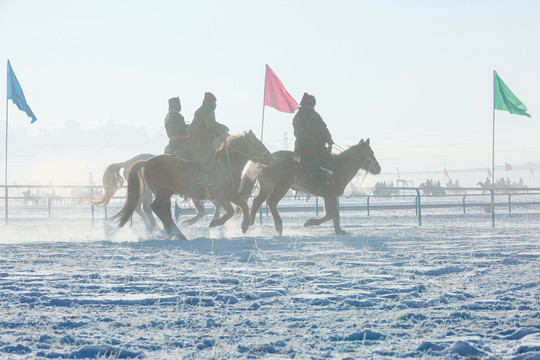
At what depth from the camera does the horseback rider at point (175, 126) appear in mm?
11500

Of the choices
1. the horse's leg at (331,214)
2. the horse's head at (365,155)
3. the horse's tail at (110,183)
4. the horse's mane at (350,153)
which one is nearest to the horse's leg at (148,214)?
the horse's tail at (110,183)

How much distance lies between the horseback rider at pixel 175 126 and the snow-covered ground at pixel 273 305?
12.3 ft

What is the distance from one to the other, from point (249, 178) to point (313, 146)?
4.80 ft

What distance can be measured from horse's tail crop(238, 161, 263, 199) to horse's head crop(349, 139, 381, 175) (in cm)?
221

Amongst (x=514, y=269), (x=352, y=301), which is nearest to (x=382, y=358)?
(x=352, y=301)

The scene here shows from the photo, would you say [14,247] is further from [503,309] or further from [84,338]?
[503,309]

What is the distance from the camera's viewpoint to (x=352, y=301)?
4.68 meters

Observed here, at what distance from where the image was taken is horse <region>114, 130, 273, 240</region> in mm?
10781

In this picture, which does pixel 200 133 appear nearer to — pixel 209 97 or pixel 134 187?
pixel 209 97

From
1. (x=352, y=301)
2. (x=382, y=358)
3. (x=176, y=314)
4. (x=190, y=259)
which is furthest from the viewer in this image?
(x=190, y=259)

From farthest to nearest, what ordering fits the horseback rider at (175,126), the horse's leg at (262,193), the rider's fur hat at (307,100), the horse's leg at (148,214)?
1. the horse's leg at (148,214)
2. the rider's fur hat at (307,100)
3. the horse's leg at (262,193)
4. the horseback rider at (175,126)

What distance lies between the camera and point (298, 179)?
39.5 ft

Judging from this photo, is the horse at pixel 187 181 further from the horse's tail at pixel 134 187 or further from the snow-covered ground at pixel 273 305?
the snow-covered ground at pixel 273 305

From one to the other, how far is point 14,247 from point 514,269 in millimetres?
7628
